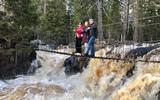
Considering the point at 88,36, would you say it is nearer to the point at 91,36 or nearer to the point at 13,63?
the point at 91,36

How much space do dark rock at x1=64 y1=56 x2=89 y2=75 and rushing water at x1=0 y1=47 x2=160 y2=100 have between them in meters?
0.51

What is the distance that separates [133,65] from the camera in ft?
49.5

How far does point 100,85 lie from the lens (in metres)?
15.6

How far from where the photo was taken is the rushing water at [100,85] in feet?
41.0

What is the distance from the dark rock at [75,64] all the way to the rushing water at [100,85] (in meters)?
0.51

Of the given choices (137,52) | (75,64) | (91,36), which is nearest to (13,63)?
(75,64)

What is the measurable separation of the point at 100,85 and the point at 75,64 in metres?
5.21

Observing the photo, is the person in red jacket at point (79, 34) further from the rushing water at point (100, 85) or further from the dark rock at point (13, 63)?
the dark rock at point (13, 63)

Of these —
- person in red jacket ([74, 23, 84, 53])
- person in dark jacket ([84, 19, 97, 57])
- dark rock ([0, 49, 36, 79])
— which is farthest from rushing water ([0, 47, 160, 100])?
dark rock ([0, 49, 36, 79])

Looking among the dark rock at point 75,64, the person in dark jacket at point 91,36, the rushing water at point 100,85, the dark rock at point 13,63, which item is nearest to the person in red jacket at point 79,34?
the person in dark jacket at point 91,36

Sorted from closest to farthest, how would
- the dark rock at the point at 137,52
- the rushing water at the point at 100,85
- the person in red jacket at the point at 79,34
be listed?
the rushing water at the point at 100,85
the person in red jacket at the point at 79,34
the dark rock at the point at 137,52

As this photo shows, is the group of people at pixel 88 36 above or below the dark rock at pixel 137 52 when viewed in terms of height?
above

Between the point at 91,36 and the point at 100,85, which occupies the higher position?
the point at 91,36

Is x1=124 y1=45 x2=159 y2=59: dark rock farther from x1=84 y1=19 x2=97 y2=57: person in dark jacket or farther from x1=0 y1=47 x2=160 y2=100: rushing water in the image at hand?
x1=84 y1=19 x2=97 y2=57: person in dark jacket
